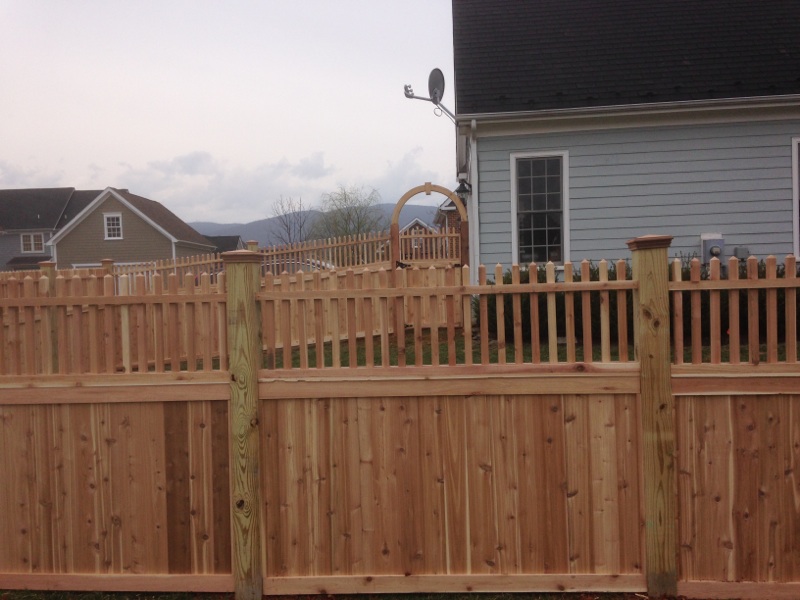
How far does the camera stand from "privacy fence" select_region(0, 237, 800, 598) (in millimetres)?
3619

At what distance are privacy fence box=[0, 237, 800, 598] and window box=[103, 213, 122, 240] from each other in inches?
1483

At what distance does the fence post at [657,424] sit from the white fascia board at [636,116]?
24.2 feet

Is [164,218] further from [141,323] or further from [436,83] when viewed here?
[141,323]

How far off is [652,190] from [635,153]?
2.14 feet

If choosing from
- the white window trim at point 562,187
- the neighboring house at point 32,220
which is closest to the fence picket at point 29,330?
the white window trim at point 562,187

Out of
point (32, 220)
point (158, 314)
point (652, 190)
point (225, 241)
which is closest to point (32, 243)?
point (32, 220)

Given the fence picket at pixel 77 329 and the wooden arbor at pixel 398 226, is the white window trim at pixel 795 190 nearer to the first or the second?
the wooden arbor at pixel 398 226

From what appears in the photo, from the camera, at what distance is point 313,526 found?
3.78 m

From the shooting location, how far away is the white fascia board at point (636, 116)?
408 inches

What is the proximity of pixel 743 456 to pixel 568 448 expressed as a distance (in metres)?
0.93

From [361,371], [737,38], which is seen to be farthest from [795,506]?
[737,38]

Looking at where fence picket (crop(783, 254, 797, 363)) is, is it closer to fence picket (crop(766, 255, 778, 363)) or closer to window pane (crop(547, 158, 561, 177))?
fence picket (crop(766, 255, 778, 363))

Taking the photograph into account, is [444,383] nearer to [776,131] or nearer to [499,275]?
[499,275]

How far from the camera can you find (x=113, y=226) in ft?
127
